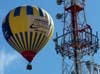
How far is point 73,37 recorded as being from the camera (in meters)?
96.5

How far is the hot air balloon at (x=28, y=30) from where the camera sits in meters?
94.6

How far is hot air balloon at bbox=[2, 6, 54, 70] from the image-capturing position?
94625 millimetres

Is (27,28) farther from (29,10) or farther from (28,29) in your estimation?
(29,10)

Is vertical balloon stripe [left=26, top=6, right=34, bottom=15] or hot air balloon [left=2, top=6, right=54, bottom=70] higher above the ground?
vertical balloon stripe [left=26, top=6, right=34, bottom=15]

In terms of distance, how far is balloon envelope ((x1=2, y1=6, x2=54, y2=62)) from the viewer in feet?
310

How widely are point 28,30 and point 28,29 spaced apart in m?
0.14

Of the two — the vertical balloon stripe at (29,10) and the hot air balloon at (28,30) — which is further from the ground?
the vertical balloon stripe at (29,10)

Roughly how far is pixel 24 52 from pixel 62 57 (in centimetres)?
476

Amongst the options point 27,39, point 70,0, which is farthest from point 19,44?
point 70,0

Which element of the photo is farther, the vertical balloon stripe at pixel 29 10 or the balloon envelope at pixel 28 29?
the vertical balloon stripe at pixel 29 10

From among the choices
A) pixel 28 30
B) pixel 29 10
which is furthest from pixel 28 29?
pixel 29 10

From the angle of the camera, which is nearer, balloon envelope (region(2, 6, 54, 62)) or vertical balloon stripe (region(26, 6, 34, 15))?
balloon envelope (region(2, 6, 54, 62))

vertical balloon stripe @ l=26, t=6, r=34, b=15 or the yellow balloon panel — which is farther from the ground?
vertical balloon stripe @ l=26, t=6, r=34, b=15

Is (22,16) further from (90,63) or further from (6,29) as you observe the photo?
(90,63)
